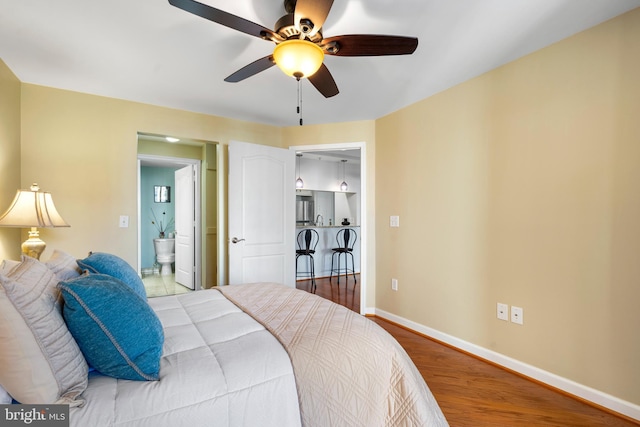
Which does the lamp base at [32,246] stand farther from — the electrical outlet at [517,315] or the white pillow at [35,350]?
the electrical outlet at [517,315]

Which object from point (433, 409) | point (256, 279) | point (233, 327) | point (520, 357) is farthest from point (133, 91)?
point (520, 357)

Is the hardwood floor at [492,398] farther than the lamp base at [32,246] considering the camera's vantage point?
No

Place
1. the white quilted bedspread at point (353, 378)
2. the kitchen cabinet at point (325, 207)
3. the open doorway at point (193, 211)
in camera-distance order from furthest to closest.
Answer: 1. the kitchen cabinet at point (325, 207)
2. the open doorway at point (193, 211)
3. the white quilted bedspread at point (353, 378)

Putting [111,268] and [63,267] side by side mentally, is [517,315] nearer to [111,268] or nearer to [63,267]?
[111,268]

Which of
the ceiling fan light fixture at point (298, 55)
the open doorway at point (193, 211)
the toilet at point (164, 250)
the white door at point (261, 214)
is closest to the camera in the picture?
the ceiling fan light fixture at point (298, 55)

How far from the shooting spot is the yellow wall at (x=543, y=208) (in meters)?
1.75

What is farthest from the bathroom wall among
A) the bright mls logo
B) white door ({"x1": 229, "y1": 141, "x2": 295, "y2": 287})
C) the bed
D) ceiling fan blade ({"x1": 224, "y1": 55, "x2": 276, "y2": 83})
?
the bright mls logo

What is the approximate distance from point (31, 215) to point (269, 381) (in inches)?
83.3

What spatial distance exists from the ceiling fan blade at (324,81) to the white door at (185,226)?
3171mm

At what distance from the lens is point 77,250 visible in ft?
8.92

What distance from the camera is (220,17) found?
53.5 inches

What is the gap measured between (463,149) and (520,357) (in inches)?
67.6

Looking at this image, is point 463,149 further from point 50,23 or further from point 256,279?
point 50,23

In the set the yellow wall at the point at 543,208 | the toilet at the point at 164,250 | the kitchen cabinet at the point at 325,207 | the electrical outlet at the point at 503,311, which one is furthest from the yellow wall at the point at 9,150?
the kitchen cabinet at the point at 325,207
